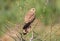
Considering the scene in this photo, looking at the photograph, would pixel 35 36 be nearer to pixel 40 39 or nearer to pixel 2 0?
pixel 40 39

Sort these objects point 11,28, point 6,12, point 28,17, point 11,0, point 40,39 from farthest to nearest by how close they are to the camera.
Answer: point 11,0 → point 6,12 → point 11,28 → point 40,39 → point 28,17

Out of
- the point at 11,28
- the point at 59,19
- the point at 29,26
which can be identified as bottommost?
the point at 59,19

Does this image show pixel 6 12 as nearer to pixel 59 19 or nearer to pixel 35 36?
pixel 59 19

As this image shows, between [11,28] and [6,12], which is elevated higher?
[11,28]

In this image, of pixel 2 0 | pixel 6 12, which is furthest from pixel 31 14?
pixel 2 0

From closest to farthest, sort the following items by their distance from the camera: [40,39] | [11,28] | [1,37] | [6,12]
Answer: [40,39], [11,28], [1,37], [6,12]

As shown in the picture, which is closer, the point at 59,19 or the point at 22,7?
the point at 22,7

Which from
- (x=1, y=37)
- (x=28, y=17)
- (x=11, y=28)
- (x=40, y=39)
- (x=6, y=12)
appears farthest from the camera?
(x=6, y=12)

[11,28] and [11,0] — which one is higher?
[11,28]

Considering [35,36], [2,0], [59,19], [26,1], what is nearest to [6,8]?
[2,0]
